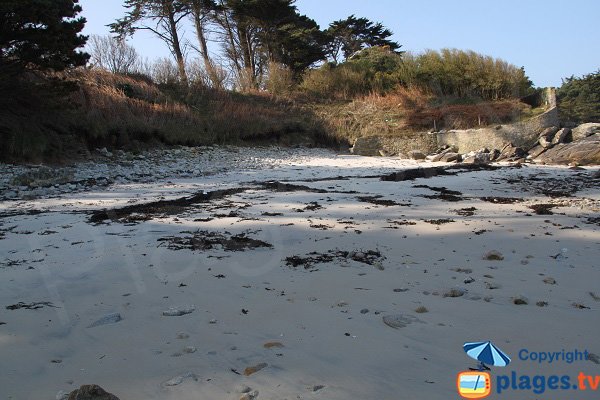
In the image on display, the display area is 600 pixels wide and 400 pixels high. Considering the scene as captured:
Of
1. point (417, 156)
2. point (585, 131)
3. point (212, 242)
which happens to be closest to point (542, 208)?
point (212, 242)

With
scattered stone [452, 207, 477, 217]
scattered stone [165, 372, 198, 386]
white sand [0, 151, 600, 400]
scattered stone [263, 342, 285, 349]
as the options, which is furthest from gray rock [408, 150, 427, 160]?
scattered stone [165, 372, 198, 386]

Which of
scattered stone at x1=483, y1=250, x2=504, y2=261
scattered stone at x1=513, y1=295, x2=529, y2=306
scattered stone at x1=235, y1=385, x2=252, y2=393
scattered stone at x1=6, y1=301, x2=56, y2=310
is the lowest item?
scattered stone at x1=513, y1=295, x2=529, y2=306

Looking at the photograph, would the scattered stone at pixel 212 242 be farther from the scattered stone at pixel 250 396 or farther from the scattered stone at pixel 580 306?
the scattered stone at pixel 580 306

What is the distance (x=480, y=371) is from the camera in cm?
185

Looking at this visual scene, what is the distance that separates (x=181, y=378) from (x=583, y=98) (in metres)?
32.1

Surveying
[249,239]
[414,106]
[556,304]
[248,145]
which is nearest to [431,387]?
[556,304]

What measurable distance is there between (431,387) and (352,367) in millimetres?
345

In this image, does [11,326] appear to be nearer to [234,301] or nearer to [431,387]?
[234,301]

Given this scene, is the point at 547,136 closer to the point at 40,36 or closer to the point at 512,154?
the point at 512,154

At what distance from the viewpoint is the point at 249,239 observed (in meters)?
4.16

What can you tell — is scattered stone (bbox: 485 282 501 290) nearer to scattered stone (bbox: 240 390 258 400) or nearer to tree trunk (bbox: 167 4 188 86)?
scattered stone (bbox: 240 390 258 400)

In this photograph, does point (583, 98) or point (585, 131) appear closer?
point (585, 131)

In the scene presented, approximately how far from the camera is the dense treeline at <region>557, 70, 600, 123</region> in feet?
80.4

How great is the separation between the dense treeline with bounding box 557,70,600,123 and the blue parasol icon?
2623 cm
